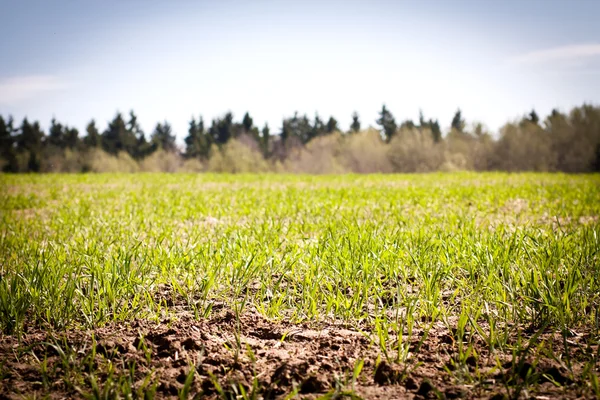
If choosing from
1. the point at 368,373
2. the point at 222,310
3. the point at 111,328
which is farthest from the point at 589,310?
the point at 111,328

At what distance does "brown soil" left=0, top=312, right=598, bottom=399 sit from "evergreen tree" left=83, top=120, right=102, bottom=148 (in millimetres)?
64106

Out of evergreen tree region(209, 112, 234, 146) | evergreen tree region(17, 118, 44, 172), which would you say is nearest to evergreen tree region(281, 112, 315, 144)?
evergreen tree region(209, 112, 234, 146)

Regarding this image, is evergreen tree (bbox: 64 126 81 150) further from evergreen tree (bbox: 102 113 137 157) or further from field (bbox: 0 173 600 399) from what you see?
field (bbox: 0 173 600 399)

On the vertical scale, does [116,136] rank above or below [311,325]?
above

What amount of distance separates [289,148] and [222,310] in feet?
214

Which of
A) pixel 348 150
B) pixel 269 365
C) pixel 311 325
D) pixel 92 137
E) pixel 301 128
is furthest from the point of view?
pixel 301 128

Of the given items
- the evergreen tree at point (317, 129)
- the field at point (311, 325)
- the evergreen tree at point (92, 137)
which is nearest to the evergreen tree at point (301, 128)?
the evergreen tree at point (317, 129)

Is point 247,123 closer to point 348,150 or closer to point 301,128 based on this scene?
point 301,128

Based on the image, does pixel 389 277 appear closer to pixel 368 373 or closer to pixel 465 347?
pixel 465 347

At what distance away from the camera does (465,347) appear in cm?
204

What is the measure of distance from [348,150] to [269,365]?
166ft

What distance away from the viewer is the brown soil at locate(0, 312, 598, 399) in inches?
64.6

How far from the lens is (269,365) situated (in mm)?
1841

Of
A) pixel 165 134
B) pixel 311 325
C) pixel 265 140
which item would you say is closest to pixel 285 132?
pixel 265 140
